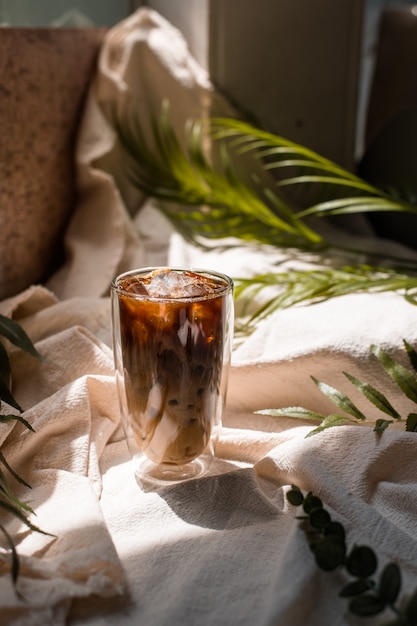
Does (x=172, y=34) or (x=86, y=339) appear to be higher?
(x=172, y=34)

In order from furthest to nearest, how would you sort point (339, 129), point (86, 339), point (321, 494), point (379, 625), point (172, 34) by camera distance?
point (339, 129) < point (172, 34) < point (86, 339) < point (321, 494) < point (379, 625)

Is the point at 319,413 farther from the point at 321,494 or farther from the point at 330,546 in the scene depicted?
the point at 330,546

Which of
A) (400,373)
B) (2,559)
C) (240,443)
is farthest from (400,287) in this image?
(2,559)

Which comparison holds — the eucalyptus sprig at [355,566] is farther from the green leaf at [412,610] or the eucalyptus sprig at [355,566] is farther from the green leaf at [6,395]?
the green leaf at [6,395]

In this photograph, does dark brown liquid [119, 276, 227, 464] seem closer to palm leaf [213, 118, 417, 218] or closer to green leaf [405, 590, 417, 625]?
green leaf [405, 590, 417, 625]

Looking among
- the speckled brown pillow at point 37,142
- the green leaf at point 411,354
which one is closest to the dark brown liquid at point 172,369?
the green leaf at point 411,354

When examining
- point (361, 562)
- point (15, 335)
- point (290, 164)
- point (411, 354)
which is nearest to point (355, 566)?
point (361, 562)

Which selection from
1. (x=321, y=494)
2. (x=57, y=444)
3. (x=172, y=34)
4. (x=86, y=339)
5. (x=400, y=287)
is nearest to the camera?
(x=321, y=494)
